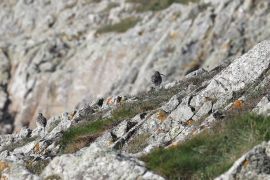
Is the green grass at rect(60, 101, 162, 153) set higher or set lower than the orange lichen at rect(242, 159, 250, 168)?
lower

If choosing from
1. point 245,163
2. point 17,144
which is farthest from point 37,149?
point 245,163

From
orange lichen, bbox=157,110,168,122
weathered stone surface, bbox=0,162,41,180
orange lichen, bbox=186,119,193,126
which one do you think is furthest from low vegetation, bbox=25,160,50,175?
orange lichen, bbox=157,110,168,122

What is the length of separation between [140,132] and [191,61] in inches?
1964

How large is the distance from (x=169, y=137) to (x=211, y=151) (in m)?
4.50

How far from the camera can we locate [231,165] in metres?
15.4

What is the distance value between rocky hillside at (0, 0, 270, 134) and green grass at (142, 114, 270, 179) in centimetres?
4880

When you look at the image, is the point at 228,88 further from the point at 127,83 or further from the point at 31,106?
the point at 31,106

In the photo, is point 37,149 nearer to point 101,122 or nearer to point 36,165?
point 101,122

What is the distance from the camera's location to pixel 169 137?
70.3 ft

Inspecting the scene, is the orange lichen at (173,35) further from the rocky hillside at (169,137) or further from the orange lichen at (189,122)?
the orange lichen at (189,122)

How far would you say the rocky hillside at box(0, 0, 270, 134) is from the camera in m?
72.8

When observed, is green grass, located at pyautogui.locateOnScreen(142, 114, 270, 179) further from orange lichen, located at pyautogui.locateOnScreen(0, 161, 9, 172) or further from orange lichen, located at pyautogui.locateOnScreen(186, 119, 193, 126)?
orange lichen, located at pyautogui.locateOnScreen(186, 119, 193, 126)

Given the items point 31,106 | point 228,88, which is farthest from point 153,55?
point 228,88

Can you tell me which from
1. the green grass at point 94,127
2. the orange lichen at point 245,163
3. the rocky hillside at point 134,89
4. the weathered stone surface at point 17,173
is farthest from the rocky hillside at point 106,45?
the orange lichen at point 245,163
